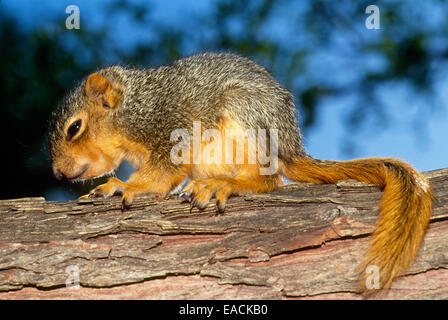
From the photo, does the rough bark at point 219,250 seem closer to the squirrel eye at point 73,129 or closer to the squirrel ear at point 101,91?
the squirrel eye at point 73,129

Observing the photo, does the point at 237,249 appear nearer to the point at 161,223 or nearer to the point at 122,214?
the point at 161,223

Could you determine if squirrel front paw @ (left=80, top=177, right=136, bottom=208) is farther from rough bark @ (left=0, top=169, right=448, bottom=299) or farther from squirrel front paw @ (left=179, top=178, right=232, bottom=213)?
squirrel front paw @ (left=179, top=178, right=232, bottom=213)

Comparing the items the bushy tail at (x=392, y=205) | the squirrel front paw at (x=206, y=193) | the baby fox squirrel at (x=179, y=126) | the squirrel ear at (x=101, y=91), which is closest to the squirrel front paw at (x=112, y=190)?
the baby fox squirrel at (x=179, y=126)

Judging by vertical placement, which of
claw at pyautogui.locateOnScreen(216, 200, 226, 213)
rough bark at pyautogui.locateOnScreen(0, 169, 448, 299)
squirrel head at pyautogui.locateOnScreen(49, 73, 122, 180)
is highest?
squirrel head at pyautogui.locateOnScreen(49, 73, 122, 180)

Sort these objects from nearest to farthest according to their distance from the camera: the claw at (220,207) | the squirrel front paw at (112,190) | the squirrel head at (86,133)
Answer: the claw at (220,207), the squirrel front paw at (112,190), the squirrel head at (86,133)

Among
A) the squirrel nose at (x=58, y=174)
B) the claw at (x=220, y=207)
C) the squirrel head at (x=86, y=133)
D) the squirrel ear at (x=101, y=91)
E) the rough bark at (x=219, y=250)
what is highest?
the squirrel ear at (x=101, y=91)

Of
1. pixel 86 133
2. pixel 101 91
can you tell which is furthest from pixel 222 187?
pixel 101 91

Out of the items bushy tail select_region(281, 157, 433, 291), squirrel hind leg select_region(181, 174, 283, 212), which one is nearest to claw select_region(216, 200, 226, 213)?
squirrel hind leg select_region(181, 174, 283, 212)
